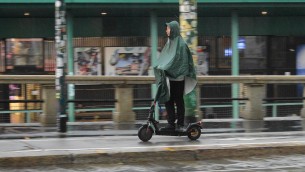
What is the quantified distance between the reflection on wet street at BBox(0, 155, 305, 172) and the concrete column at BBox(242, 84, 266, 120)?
5.45 meters

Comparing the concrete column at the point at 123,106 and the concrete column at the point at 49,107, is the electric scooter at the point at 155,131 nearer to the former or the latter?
the concrete column at the point at 123,106

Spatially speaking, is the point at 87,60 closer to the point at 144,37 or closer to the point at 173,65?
the point at 144,37

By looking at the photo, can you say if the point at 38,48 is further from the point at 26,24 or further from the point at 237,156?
the point at 237,156

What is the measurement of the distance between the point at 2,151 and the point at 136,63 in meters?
13.1

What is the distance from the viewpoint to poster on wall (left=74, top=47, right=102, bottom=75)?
66.0 feet

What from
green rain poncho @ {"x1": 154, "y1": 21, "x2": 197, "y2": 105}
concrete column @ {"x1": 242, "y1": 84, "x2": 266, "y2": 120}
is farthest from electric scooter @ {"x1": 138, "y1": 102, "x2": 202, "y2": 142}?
concrete column @ {"x1": 242, "y1": 84, "x2": 266, "y2": 120}

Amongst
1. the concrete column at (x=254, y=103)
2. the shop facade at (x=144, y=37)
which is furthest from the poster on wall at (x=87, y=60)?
the concrete column at (x=254, y=103)

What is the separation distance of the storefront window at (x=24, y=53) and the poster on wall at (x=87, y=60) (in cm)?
141

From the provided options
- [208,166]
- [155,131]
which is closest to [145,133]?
[155,131]

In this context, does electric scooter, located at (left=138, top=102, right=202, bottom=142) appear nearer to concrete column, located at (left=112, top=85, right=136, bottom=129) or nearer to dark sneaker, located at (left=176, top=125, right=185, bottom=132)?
dark sneaker, located at (left=176, top=125, right=185, bottom=132)

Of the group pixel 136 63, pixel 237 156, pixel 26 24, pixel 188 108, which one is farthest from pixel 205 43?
pixel 237 156

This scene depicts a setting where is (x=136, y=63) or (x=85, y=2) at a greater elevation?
(x=85, y=2)

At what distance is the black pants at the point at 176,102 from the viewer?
29.0ft

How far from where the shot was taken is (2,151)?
7.59 metres
